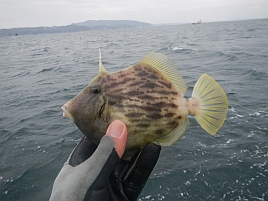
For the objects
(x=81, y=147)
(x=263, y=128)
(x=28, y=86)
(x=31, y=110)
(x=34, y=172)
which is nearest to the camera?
(x=81, y=147)

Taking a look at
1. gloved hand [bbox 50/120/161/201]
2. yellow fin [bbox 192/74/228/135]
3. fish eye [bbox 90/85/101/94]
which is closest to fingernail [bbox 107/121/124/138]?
gloved hand [bbox 50/120/161/201]

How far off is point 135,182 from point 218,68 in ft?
44.0

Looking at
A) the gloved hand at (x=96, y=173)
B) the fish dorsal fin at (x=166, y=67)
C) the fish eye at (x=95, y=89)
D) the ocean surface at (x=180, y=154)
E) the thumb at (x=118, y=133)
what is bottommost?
the ocean surface at (x=180, y=154)

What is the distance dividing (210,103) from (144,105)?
723 millimetres

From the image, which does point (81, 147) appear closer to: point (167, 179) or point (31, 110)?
point (167, 179)

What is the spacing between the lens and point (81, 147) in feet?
9.41

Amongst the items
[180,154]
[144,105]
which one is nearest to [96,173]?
[144,105]

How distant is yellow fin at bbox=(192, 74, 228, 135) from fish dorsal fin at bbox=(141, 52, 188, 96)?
0.18 meters

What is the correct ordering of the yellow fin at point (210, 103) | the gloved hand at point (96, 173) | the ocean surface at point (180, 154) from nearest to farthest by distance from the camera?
the gloved hand at point (96, 173)
the yellow fin at point (210, 103)
the ocean surface at point (180, 154)

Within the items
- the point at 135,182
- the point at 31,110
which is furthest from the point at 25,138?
the point at 135,182

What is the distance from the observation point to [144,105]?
2188 mm

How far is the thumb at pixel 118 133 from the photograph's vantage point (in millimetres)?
2029

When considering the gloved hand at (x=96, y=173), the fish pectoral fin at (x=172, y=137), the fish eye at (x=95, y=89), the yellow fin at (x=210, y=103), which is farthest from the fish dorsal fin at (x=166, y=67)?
the gloved hand at (x=96, y=173)

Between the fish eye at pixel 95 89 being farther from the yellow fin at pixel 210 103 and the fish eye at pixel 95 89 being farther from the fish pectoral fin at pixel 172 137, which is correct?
the yellow fin at pixel 210 103
